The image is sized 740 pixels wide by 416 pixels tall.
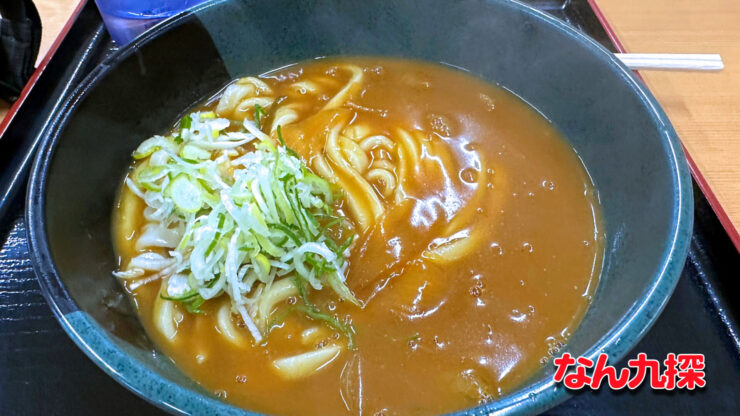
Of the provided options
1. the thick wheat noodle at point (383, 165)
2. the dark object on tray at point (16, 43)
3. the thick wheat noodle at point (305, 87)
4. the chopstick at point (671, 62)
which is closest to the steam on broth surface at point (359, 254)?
the thick wheat noodle at point (383, 165)

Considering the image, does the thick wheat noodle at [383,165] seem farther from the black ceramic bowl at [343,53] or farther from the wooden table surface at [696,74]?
the wooden table surface at [696,74]

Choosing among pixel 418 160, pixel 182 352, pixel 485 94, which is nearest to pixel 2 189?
pixel 182 352

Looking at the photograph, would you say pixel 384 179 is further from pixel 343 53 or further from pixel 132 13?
pixel 132 13

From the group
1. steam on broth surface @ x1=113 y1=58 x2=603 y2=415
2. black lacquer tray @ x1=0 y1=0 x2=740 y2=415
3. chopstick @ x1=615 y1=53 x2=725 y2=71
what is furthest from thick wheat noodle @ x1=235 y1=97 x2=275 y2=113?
chopstick @ x1=615 y1=53 x2=725 y2=71

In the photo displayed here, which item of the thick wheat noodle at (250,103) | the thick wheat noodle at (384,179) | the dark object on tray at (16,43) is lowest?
the thick wheat noodle at (384,179)

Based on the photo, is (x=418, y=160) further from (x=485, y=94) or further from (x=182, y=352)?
(x=182, y=352)

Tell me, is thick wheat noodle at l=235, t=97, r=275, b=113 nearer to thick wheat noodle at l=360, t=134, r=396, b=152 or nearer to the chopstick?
thick wheat noodle at l=360, t=134, r=396, b=152
